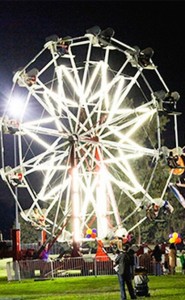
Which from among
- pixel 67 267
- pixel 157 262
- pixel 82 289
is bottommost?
pixel 82 289

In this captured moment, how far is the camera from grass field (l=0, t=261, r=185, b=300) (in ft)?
63.7

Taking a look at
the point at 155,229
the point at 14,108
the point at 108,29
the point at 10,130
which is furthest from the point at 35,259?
the point at 155,229

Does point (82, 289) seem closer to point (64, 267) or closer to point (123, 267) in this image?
point (123, 267)

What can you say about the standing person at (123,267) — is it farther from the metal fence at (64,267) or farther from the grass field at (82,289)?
the metal fence at (64,267)

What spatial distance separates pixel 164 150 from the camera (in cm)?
3078

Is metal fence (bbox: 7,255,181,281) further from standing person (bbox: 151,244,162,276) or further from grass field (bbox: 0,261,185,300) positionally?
grass field (bbox: 0,261,185,300)

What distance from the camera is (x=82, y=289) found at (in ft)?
73.3

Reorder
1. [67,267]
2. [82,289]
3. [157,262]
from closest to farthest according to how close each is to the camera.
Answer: [82,289], [157,262], [67,267]

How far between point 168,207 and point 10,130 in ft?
28.1

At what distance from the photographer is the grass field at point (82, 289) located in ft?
63.7

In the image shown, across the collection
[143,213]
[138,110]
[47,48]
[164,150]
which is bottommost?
[143,213]

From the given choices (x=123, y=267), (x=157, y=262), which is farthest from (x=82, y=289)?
(x=157, y=262)

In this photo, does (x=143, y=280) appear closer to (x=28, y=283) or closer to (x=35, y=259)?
(x=28, y=283)

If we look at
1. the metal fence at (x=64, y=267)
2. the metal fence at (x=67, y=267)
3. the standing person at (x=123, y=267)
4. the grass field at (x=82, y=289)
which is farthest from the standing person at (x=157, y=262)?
the standing person at (x=123, y=267)
